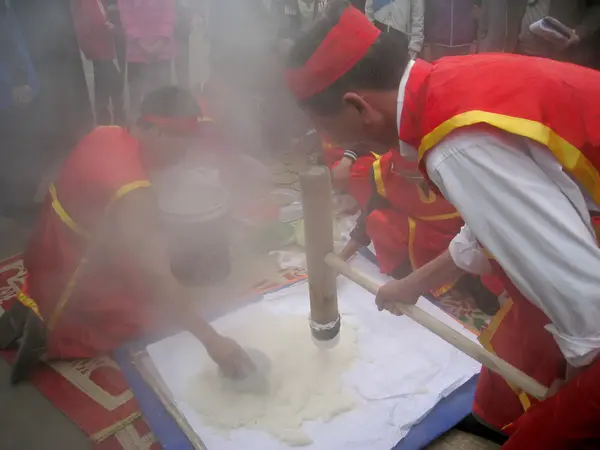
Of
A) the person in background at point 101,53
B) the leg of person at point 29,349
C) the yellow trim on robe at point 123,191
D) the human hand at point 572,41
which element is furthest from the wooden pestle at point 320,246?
the person in background at point 101,53

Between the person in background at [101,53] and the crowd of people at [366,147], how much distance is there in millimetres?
13

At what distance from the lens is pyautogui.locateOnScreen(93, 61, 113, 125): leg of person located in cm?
357

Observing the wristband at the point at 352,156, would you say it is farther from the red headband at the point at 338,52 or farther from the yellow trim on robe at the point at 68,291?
the red headband at the point at 338,52

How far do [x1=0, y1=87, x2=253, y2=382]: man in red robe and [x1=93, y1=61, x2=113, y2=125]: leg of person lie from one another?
1973 millimetres

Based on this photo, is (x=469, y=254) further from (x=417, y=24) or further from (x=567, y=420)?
(x=417, y=24)

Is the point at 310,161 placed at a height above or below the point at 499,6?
below

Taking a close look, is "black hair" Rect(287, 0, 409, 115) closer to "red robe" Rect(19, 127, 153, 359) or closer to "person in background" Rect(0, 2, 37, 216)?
"red robe" Rect(19, 127, 153, 359)

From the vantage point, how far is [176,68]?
3576mm

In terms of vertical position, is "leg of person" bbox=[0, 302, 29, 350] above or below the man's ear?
below

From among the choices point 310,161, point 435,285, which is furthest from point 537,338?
point 310,161

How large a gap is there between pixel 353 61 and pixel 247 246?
163cm

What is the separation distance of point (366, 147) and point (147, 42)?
2.69m

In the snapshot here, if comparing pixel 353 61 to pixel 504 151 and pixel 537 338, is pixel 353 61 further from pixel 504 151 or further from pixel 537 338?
pixel 537 338

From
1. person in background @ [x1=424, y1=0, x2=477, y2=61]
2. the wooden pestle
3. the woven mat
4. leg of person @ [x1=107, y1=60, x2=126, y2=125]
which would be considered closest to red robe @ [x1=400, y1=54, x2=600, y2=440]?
the wooden pestle
